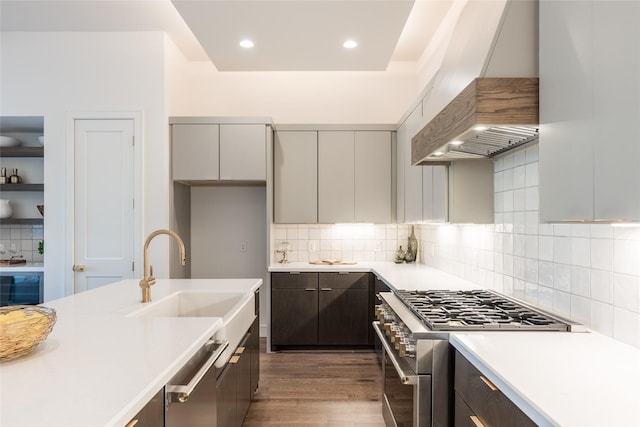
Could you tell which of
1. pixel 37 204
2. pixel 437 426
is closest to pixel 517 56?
pixel 437 426

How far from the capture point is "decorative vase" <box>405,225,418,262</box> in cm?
445

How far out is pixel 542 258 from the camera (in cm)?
214

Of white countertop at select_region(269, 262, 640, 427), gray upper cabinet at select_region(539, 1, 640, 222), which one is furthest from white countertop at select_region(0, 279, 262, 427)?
gray upper cabinet at select_region(539, 1, 640, 222)

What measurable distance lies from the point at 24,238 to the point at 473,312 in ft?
15.0

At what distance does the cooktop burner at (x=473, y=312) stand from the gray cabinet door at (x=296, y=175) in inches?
80.3

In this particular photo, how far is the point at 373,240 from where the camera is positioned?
4680mm

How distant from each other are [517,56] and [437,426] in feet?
4.93

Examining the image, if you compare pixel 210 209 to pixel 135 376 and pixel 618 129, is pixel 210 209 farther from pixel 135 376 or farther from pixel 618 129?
pixel 618 129

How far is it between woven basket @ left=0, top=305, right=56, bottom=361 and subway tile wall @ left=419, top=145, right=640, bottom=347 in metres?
2.01

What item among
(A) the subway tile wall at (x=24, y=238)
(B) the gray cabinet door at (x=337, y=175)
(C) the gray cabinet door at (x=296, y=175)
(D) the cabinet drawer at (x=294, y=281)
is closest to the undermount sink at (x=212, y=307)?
(D) the cabinet drawer at (x=294, y=281)

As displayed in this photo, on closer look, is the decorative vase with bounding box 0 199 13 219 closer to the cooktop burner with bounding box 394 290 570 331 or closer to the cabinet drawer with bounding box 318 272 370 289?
the cabinet drawer with bounding box 318 272 370 289

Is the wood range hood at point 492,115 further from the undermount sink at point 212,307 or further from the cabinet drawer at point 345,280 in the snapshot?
the cabinet drawer at point 345,280

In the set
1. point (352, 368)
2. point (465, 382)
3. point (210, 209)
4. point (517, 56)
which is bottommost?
point (352, 368)

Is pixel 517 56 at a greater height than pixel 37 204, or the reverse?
pixel 517 56
